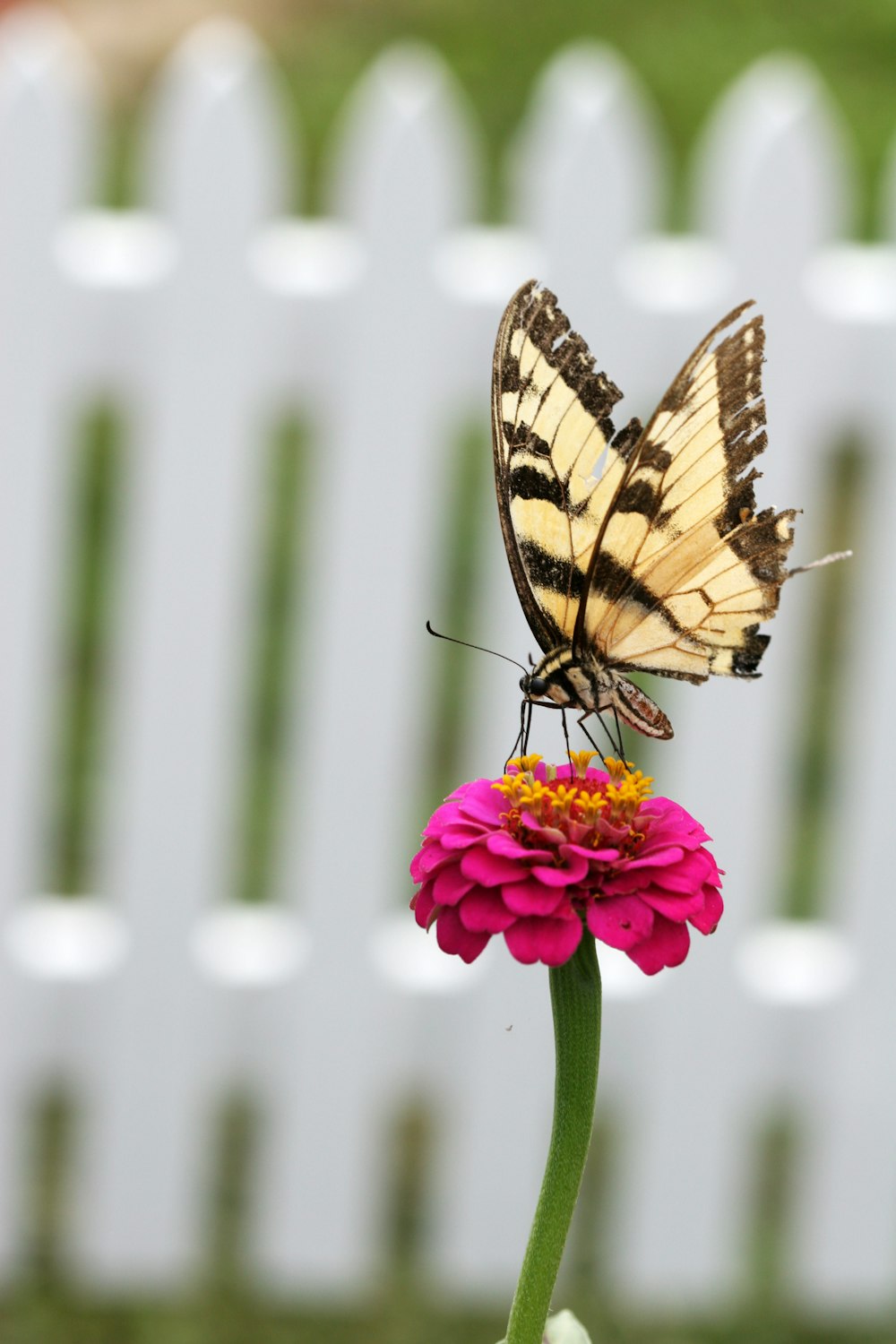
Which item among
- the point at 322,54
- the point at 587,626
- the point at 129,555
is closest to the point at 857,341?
the point at 129,555

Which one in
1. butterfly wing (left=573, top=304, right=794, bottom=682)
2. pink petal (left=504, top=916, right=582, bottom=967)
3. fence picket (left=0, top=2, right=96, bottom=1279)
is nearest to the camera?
pink petal (left=504, top=916, right=582, bottom=967)

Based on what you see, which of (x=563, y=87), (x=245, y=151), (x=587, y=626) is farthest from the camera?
(x=563, y=87)

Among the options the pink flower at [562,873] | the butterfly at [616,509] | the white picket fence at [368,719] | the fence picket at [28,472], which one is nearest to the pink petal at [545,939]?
the pink flower at [562,873]

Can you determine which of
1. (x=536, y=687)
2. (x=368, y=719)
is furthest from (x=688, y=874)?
(x=368, y=719)

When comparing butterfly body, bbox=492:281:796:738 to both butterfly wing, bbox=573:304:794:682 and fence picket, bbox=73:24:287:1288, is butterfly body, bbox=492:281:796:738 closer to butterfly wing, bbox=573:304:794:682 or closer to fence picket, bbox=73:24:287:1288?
butterfly wing, bbox=573:304:794:682

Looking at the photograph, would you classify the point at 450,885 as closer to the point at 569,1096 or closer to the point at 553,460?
the point at 569,1096

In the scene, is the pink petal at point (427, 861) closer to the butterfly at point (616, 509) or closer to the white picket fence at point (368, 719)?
the butterfly at point (616, 509)

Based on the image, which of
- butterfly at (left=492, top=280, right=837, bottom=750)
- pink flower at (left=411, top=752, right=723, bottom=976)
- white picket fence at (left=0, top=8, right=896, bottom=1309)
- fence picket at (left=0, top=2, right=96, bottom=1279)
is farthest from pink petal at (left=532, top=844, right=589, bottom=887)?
fence picket at (left=0, top=2, right=96, bottom=1279)

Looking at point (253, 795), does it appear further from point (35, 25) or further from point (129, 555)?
point (35, 25)
